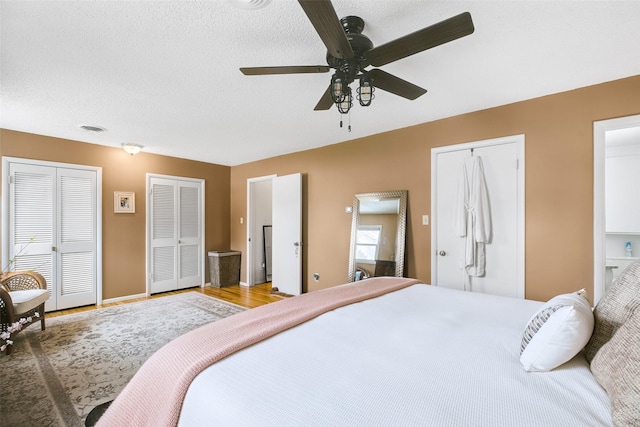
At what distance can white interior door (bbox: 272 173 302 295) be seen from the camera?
4.70 meters

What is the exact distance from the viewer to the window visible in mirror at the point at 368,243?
3.81 meters

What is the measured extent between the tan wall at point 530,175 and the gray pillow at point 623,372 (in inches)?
77.1

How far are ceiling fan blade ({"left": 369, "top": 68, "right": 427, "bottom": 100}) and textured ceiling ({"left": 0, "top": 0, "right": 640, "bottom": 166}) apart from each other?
0.26m

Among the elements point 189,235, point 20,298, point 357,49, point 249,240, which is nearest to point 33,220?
point 20,298

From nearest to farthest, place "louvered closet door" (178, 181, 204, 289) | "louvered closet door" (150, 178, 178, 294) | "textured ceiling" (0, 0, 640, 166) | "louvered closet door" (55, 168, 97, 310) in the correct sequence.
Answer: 1. "textured ceiling" (0, 0, 640, 166)
2. "louvered closet door" (55, 168, 97, 310)
3. "louvered closet door" (150, 178, 178, 294)
4. "louvered closet door" (178, 181, 204, 289)

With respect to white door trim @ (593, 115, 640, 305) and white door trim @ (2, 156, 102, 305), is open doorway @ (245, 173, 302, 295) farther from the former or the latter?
white door trim @ (593, 115, 640, 305)

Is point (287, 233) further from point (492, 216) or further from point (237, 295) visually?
point (492, 216)

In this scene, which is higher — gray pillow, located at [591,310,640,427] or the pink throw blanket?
gray pillow, located at [591,310,640,427]

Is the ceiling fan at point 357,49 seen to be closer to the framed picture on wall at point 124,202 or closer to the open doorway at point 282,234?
the open doorway at point 282,234

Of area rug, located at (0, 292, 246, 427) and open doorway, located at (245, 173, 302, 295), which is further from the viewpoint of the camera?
open doorway, located at (245, 173, 302, 295)

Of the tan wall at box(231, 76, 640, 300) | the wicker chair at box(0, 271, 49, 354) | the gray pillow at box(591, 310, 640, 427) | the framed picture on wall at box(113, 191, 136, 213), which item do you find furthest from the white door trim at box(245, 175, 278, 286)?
the gray pillow at box(591, 310, 640, 427)

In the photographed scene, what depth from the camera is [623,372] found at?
845mm

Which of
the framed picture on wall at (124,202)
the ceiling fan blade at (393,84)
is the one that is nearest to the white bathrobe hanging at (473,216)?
the ceiling fan blade at (393,84)

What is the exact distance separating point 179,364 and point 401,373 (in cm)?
85
